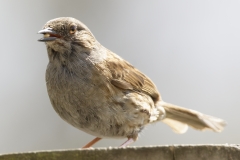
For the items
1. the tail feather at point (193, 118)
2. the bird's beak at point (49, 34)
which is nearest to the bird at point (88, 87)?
the bird's beak at point (49, 34)

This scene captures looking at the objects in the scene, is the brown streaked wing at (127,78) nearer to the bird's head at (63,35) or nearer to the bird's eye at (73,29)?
the bird's head at (63,35)

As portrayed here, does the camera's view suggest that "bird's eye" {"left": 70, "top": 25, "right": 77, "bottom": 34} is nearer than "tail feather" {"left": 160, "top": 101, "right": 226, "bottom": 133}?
Yes

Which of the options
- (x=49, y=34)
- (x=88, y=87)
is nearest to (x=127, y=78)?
(x=88, y=87)

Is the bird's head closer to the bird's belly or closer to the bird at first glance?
the bird

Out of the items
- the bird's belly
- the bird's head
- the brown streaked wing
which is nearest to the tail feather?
the brown streaked wing

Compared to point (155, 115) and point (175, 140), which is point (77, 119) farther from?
point (175, 140)
